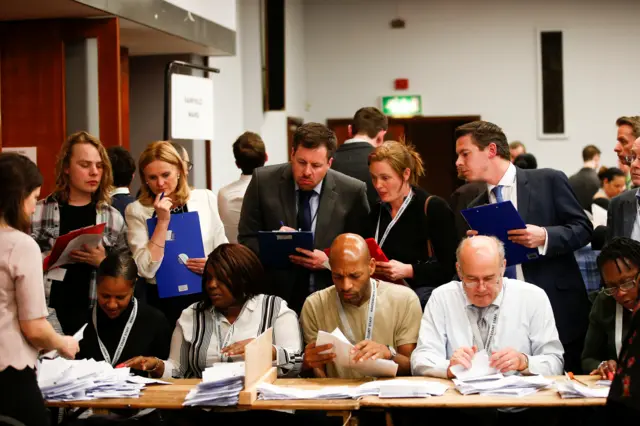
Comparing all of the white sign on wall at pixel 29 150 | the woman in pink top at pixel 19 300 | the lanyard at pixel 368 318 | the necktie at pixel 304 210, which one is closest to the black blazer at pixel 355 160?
the necktie at pixel 304 210

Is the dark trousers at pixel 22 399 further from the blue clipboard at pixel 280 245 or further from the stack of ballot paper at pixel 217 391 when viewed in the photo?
the blue clipboard at pixel 280 245

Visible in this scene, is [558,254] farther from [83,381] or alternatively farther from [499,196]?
[83,381]

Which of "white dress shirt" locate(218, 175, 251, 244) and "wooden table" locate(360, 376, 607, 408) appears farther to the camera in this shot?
"white dress shirt" locate(218, 175, 251, 244)

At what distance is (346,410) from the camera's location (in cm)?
334

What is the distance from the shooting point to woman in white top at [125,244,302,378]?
3.98 meters

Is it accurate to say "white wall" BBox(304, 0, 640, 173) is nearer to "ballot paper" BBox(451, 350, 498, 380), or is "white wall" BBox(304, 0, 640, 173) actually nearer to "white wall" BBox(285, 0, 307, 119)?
"white wall" BBox(285, 0, 307, 119)

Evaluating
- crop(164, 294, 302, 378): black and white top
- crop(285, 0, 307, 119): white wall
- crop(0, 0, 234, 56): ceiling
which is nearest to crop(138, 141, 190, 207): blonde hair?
crop(164, 294, 302, 378): black and white top

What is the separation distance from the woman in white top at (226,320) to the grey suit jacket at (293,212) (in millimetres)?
434

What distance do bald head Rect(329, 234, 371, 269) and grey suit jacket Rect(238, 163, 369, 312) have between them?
1.87ft

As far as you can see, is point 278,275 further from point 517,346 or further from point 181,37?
point 181,37

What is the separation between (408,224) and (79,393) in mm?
1694

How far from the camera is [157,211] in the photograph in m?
4.42

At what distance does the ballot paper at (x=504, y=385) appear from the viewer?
3.40 metres

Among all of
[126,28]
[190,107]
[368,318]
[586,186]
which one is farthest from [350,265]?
[586,186]
